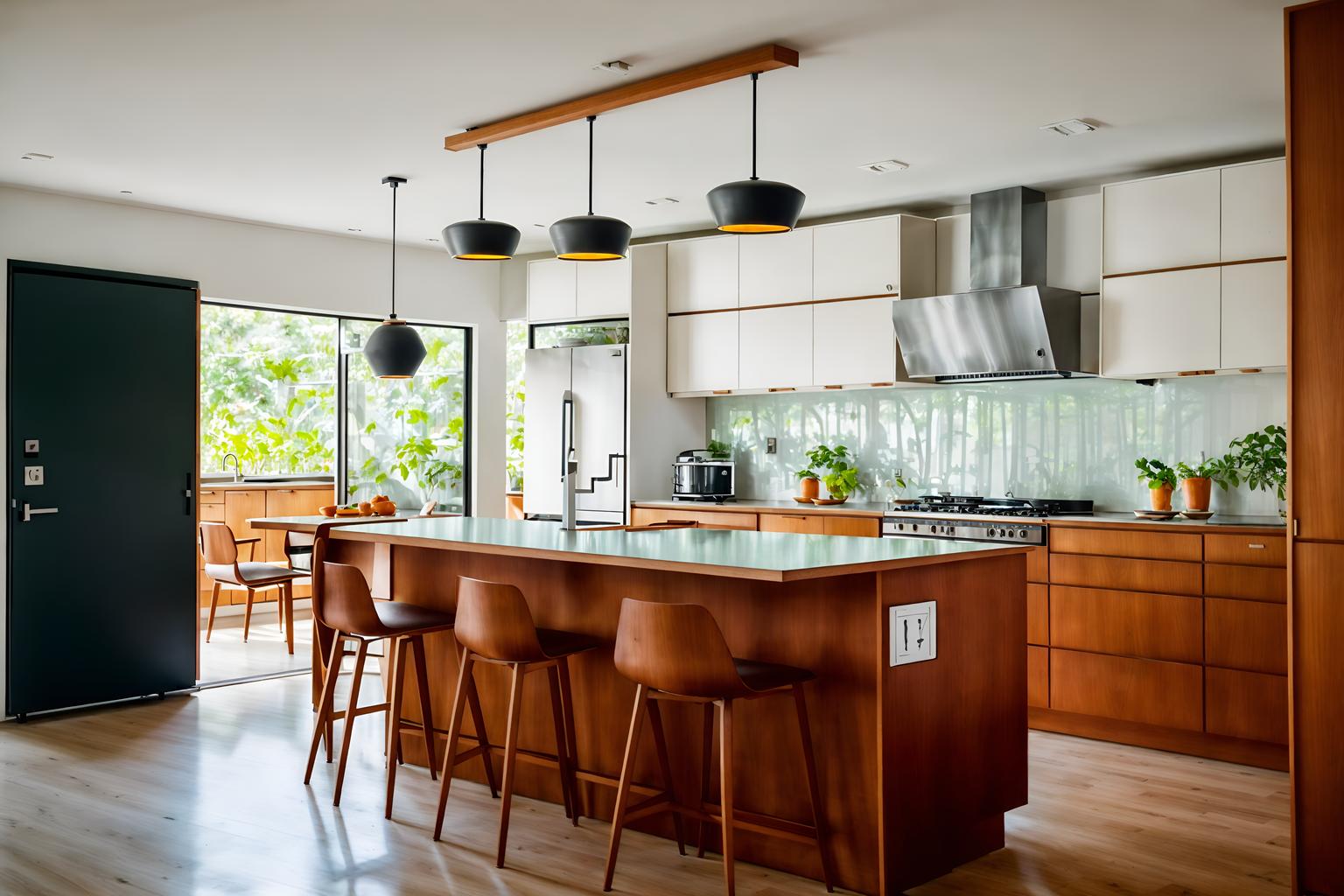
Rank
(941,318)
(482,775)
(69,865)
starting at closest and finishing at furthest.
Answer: (69,865)
(482,775)
(941,318)

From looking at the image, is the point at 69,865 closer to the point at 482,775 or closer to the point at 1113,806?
the point at 482,775

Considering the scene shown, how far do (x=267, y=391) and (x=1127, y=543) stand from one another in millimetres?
6833

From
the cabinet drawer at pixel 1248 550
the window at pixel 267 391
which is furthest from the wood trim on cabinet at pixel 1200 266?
the window at pixel 267 391

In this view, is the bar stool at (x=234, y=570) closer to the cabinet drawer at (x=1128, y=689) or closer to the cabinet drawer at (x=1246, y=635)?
the cabinet drawer at (x=1128, y=689)

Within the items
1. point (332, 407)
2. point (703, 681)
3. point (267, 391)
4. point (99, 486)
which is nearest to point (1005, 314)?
point (703, 681)

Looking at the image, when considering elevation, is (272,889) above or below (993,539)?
below

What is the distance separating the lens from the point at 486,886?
3.24m

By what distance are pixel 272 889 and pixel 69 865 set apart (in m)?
0.71

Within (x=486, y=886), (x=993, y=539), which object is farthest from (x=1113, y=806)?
(x=486, y=886)

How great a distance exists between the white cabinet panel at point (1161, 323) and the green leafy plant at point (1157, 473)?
0.41 m

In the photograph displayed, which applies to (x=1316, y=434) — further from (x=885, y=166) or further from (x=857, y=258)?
(x=857, y=258)

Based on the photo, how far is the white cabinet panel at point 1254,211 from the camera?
15.5ft

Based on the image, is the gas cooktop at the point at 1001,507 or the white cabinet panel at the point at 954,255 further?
the white cabinet panel at the point at 954,255

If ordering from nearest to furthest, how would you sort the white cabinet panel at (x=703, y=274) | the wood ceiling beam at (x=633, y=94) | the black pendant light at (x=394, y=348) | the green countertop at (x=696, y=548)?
the green countertop at (x=696, y=548)
the wood ceiling beam at (x=633, y=94)
the black pendant light at (x=394, y=348)
the white cabinet panel at (x=703, y=274)
